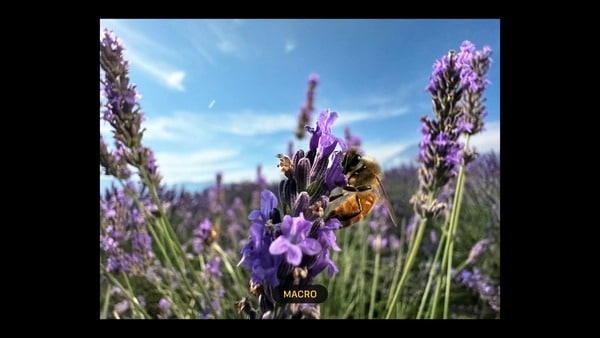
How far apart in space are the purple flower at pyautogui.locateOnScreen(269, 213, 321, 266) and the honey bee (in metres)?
0.20

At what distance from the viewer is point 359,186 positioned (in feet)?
3.16

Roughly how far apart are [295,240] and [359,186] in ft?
0.88

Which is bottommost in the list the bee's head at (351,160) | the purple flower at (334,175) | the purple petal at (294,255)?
the purple petal at (294,255)

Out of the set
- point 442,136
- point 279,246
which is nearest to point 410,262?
point 442,136

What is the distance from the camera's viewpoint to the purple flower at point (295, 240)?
72 cm

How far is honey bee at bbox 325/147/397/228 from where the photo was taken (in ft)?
3.08

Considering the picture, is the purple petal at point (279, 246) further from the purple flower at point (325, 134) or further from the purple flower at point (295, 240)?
the purple flower at point (325, 134)

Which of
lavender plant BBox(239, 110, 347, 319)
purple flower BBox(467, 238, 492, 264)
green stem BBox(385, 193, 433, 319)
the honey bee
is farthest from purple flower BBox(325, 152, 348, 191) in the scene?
purple flower BBox(467, 238, 492, 264)

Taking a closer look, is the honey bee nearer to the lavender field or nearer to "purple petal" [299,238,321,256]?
the lavender field

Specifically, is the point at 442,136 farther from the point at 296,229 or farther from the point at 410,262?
the point at 296,229

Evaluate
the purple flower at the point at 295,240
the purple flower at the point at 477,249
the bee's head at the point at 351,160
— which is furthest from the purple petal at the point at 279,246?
the purple flower at the point at 477,249
